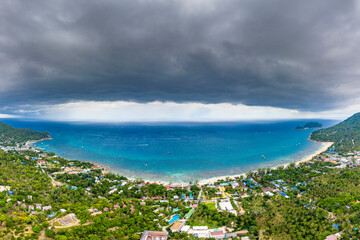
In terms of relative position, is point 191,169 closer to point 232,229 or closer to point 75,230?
point 232,229

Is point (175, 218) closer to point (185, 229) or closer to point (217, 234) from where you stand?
point (185, 229)

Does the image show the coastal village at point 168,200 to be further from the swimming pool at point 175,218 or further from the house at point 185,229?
the swimming pool at point 175,218

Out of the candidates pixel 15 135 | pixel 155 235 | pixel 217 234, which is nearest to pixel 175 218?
pixel 155 235

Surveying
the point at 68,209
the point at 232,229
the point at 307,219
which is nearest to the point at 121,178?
the point at 68,209

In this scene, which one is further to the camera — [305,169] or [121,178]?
[305,169]

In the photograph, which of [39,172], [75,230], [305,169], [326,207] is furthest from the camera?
[305,169]

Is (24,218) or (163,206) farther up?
(24,218)

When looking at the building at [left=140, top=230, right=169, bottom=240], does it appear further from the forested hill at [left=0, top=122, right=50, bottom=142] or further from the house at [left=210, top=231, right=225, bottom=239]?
the forested hill at [left=0, top=122, right=50, bottom=142]

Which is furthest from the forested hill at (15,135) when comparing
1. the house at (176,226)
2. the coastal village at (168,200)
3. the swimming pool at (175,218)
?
the house at (176,226)
